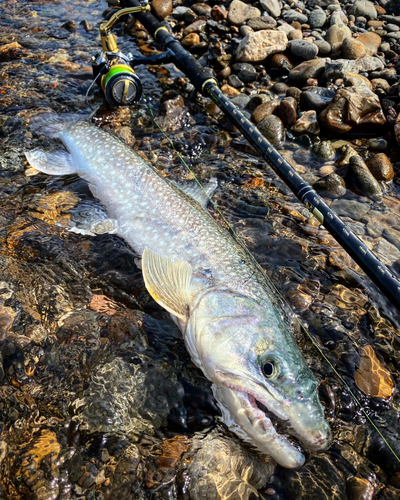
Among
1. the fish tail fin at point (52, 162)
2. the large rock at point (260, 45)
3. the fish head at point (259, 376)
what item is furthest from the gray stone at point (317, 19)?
the fish head at point (259, 376)

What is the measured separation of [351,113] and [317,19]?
454 cm

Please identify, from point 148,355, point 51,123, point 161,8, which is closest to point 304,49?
point 161,8

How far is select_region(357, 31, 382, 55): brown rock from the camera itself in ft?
27.6

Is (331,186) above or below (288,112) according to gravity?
below

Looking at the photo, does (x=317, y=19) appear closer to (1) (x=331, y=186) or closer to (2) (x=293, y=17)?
(2) (x=293, y=17)

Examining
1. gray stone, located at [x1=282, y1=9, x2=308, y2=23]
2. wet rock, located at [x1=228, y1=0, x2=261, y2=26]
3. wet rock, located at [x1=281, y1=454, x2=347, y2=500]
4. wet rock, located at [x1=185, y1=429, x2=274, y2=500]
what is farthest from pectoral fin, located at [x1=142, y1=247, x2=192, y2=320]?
gray stone, located at [x1=282, y1=9, x2=308, y2=23]

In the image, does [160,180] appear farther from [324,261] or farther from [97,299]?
[324,261]

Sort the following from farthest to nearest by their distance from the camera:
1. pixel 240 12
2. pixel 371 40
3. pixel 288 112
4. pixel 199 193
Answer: pixel 240 12
pixel 371 40
pixel 288 112
pixel 199 193

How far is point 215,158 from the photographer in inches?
238

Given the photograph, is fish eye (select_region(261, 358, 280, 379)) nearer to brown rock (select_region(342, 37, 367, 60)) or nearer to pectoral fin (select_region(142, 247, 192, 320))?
pectoral fin (select_region(142, 247, 192, 320))

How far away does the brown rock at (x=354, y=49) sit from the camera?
8.00 metres

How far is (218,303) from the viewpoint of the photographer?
3250mm

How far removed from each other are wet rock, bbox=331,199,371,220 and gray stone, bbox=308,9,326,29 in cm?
624

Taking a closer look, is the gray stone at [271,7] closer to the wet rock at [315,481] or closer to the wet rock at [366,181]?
the wet rock at [366,181]
